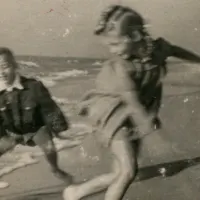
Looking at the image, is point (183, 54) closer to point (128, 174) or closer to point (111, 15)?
point (111, 15)

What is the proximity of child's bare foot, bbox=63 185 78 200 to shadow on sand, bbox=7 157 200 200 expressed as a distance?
1 cm

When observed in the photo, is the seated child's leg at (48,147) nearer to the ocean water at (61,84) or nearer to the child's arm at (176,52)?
the ocean water at (61,84)

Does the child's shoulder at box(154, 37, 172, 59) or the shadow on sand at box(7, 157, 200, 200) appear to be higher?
the child's shoulder at box(154, 37, 172, 59)

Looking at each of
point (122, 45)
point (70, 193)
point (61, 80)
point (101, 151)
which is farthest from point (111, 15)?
point (70, 193)

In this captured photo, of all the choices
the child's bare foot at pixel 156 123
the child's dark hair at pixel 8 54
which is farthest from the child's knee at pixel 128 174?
the child's dark hair at pixel 8 54

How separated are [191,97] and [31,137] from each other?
0.36 metres

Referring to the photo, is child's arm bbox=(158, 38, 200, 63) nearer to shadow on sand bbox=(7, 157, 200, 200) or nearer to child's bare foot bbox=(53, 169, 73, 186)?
shadow on sand bbox=(7, 157, 200, 200)

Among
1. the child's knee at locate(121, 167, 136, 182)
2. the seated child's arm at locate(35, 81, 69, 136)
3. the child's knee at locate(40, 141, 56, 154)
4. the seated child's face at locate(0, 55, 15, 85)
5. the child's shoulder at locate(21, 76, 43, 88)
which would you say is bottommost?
the child's knee at locate(121, 167, 136, 182)

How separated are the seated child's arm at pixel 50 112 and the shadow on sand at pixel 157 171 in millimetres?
138

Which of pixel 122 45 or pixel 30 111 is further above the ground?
pixel 122 45

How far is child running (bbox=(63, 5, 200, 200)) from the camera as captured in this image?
977 millimetres

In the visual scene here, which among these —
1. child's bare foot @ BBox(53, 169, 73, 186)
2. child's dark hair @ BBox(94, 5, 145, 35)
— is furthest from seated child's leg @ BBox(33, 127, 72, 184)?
child's dark hair @ BBox(94, 5, 145, 35)

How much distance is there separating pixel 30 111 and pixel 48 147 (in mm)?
86

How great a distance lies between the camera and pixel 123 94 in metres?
0.98
